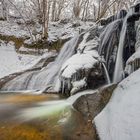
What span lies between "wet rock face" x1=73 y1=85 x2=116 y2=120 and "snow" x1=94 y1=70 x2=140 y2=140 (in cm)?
20

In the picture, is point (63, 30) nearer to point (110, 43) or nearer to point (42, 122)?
point (110, 43)

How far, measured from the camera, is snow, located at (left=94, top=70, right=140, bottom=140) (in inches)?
142

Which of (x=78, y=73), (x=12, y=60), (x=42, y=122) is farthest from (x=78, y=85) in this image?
(x=12, y=60)

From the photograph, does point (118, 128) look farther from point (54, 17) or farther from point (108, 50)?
point (54, 17)

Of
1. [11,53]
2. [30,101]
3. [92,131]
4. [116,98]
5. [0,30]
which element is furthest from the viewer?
[0,30]

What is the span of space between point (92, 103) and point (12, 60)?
891 centimetres

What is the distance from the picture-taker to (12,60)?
13.3 meters

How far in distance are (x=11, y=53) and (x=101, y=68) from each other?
762 centimetres

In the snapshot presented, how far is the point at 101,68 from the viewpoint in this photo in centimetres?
786

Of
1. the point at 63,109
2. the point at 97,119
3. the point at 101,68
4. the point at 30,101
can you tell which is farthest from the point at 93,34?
the point at 97,119

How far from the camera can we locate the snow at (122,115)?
3612mm

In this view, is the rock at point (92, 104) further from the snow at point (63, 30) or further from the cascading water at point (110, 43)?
the snow at point (63, 30)

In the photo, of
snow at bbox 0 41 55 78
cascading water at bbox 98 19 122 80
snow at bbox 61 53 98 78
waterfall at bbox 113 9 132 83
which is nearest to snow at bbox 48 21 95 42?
snow at bbox 0 41 55 78

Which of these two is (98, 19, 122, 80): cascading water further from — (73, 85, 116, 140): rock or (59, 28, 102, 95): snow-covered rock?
(73, 85, 116, 140): rock
